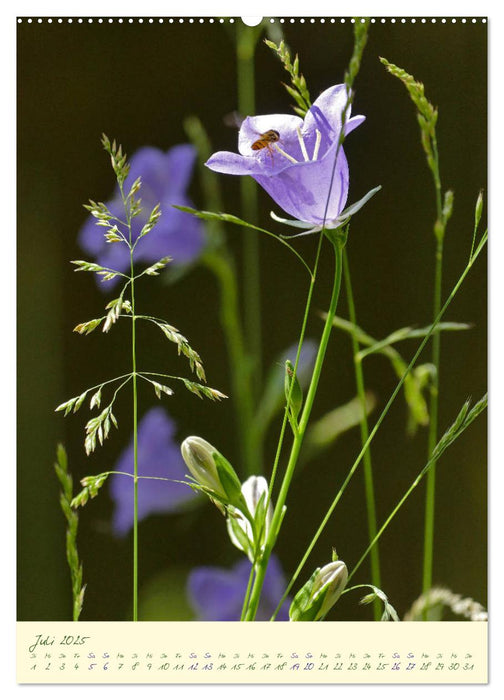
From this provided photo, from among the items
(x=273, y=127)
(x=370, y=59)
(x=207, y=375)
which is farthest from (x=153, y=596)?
(x=370, y=59)

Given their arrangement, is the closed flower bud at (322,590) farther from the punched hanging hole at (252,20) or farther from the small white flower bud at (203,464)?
the punched hanging hole at (252,20)

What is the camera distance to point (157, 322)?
919 mm

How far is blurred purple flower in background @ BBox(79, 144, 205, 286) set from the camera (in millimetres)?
909

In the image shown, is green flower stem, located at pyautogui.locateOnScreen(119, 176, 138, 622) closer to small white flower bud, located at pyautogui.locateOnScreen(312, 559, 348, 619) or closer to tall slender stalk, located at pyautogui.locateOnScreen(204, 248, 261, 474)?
tall slender stalk, located at pyautogui.locateOnScreen(204, 248, 261, 474)

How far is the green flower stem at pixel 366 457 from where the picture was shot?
3.00 ft

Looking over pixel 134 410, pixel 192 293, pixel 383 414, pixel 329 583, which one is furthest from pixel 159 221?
pixel 329 583

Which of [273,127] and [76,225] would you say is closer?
[273,127]

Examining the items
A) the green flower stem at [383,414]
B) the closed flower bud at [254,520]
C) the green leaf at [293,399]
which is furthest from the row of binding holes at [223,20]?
the closed flower bud at [254,520]
